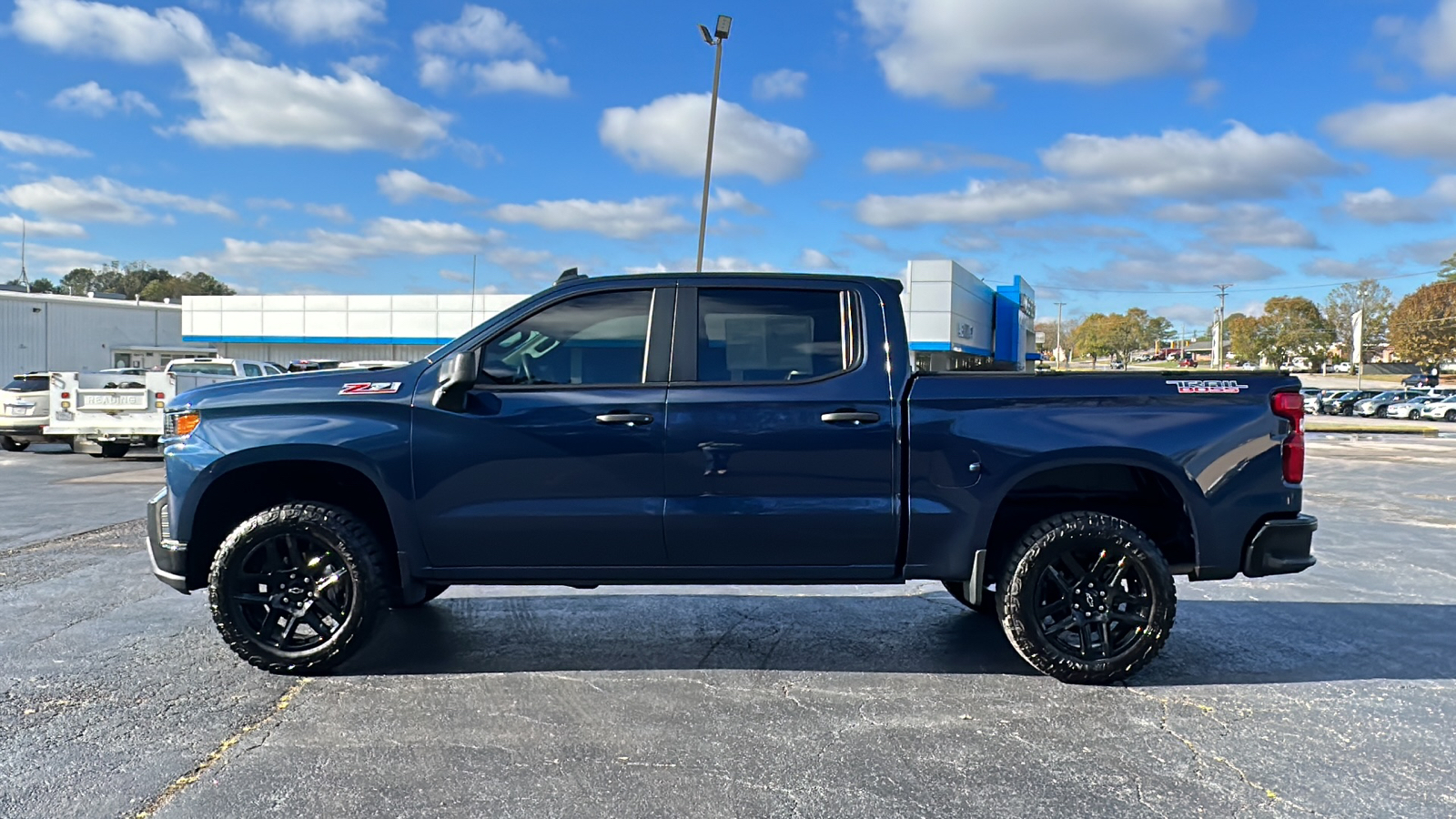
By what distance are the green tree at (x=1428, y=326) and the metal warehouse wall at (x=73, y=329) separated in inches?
4029

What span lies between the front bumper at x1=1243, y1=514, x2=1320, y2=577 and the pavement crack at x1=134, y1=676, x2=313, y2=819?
440 cm

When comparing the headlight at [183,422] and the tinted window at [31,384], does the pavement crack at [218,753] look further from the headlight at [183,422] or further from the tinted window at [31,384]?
the tinted window at [31,384]

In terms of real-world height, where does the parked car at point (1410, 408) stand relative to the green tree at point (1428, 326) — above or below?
below

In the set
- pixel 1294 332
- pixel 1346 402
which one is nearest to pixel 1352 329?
pixel 1294 332

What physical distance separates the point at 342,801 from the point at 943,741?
87.8 inches

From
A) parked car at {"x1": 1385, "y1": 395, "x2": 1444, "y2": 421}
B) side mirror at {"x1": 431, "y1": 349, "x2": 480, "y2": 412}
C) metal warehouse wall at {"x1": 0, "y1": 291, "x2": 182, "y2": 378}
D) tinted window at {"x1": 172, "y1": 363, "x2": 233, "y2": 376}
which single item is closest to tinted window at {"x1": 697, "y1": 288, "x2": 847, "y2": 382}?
side mirror at {"x1": 431, "y1": 349, "x2": 480, "y2": 412}

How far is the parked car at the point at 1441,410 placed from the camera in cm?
4578

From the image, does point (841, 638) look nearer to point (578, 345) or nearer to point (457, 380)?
point (578, 345)

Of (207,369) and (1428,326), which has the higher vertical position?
(1428,326)

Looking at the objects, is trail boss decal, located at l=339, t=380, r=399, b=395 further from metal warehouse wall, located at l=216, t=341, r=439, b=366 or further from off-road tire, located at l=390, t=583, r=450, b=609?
metal warehouse wall, located at l=216, t=341, r=439, b=366

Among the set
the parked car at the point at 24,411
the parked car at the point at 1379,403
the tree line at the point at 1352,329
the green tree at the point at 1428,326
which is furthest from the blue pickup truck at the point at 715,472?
the green tree at the point at 1428,326

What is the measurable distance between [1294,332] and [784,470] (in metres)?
109

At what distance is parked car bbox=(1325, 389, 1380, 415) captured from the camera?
5231 cm

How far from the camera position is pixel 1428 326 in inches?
3533
